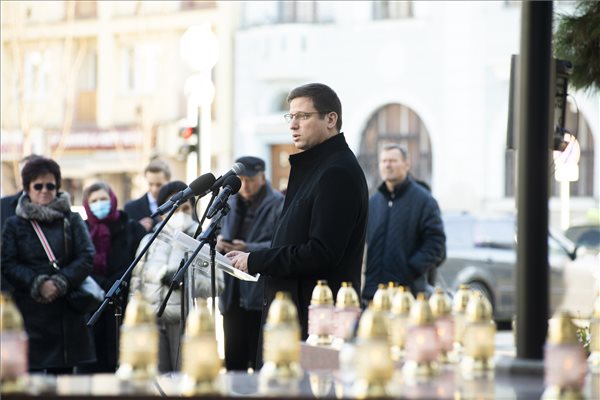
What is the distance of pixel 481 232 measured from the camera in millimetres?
20250

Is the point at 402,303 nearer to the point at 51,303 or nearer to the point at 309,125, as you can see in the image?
the point at 309,125

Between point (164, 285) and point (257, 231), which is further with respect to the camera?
point (257, 231)

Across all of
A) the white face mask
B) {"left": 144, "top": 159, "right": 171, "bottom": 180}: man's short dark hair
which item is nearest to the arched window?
{"left": 144, "top": 159, "right": 171, "bottom": 180}: man's short dark hair

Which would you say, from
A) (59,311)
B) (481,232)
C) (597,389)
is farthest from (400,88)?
(597,389)

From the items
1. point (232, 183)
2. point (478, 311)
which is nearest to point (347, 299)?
point (478, 311)

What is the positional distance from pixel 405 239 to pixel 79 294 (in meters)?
2.72

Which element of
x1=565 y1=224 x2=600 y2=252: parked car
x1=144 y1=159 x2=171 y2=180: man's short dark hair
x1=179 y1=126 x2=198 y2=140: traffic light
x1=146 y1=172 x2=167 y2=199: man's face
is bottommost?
x1=565 y1=224 x2=600 y2=252: parked car

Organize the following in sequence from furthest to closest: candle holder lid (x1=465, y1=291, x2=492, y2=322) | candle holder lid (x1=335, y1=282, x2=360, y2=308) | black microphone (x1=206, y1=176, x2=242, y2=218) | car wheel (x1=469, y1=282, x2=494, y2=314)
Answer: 1. car wheel (x1=469, y1=282, x2=494, y2=314)
2. black microphone (x1=206, y1=176, x2=242, y2=218)
3. candle holder lid (x1=335, y1=282, x2=360, y2=308)
4. candle holder lid (x1=465, y1=291, x2=492, y2=322)

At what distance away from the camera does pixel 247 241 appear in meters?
10.9

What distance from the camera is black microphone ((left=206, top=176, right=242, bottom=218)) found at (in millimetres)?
7859

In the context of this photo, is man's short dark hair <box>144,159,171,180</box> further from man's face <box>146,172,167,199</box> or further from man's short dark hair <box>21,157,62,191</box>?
man's short dark hair <box>21,157,62,191</box>

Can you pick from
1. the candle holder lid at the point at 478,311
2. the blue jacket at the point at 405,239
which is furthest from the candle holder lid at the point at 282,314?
the blue jacket at the point at 405,239

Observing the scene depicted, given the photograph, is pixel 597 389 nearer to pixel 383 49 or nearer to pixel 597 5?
pixel 597 5

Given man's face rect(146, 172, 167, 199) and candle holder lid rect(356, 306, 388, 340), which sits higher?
man's face rect(146, 172, 167, 199)
